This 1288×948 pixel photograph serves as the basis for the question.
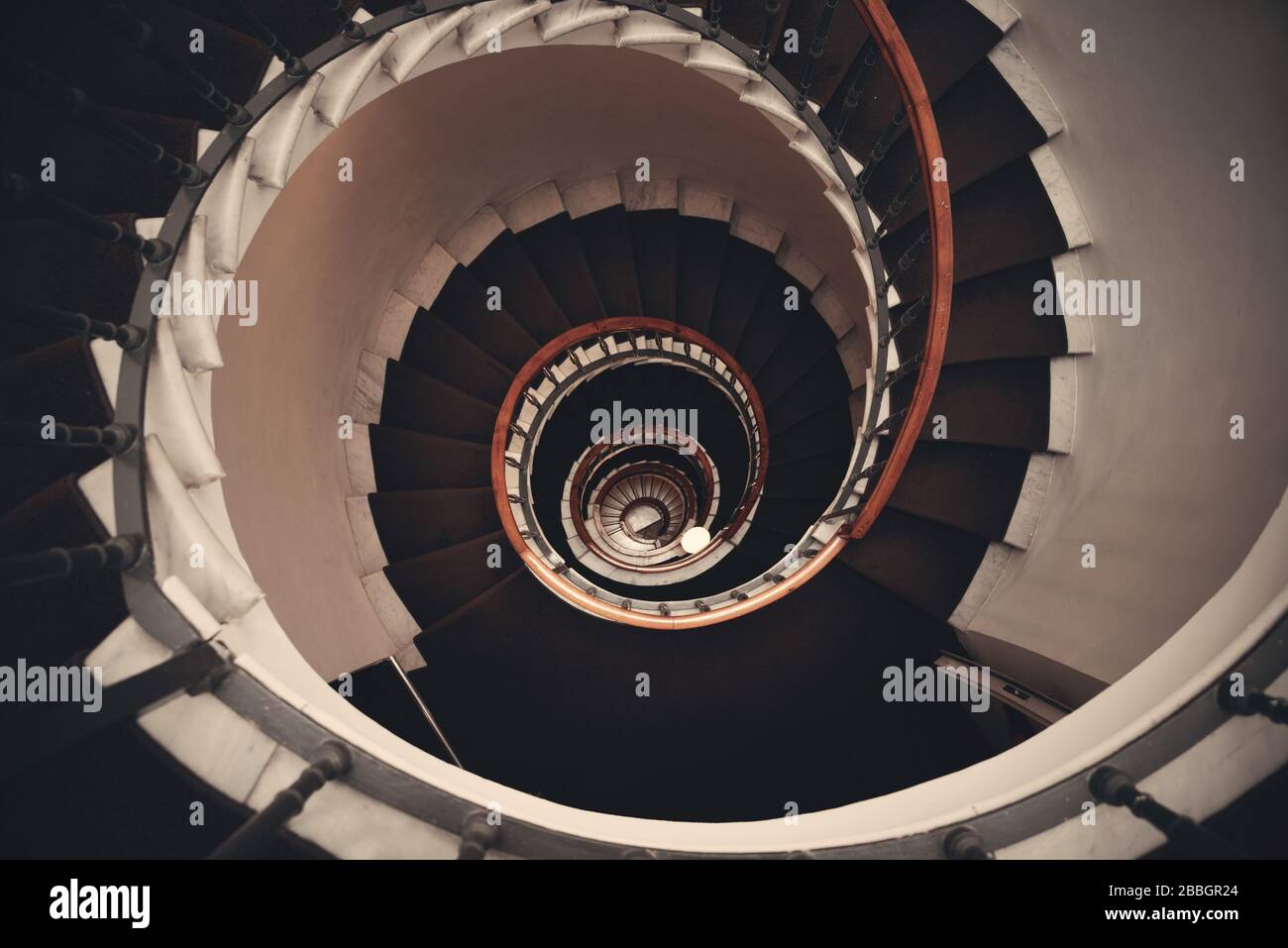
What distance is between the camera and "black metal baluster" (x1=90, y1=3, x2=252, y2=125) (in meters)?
2.07

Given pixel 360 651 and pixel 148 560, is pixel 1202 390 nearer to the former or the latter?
pixel 148 560

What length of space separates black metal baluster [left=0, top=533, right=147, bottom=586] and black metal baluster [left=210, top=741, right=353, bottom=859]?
0.84m

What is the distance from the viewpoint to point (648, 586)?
8.23 meters

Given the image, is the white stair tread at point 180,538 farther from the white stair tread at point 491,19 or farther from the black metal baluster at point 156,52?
the white stair tread at point 491,19

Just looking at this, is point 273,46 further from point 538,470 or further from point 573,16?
point 538,470

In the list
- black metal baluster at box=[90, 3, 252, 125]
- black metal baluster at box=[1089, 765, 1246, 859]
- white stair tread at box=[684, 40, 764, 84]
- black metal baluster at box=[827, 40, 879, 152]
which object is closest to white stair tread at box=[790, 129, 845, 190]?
black metal baluster at box=[827, 40, 879, 152]

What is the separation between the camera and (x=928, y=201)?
3.59 meters

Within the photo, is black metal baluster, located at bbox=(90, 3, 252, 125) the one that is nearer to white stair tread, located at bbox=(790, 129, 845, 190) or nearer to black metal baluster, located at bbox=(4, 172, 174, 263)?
black metal baluster, located at bbox=(4, 172, 174, 263)

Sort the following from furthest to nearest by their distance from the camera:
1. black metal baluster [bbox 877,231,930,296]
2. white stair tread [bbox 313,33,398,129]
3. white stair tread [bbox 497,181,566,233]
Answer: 1. white stair tread [bbox 497,181,566,233]
2. black metal baluster [bbox 877,231,930,296]
3. white stair tread [bbox 313,33,398,129]

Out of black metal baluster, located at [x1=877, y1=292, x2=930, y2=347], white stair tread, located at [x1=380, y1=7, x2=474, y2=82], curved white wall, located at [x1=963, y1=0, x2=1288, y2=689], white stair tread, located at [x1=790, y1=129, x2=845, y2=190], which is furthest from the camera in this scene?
white stair tread, located at [x1=790, y1=129, x2=845, y2=190]

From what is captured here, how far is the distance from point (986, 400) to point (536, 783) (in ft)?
14.3

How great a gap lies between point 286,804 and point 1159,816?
234 cm

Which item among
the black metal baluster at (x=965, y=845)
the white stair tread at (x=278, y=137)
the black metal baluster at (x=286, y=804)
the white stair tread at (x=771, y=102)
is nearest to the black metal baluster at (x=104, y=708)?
the black metal baluster at (x=286, y=804)
